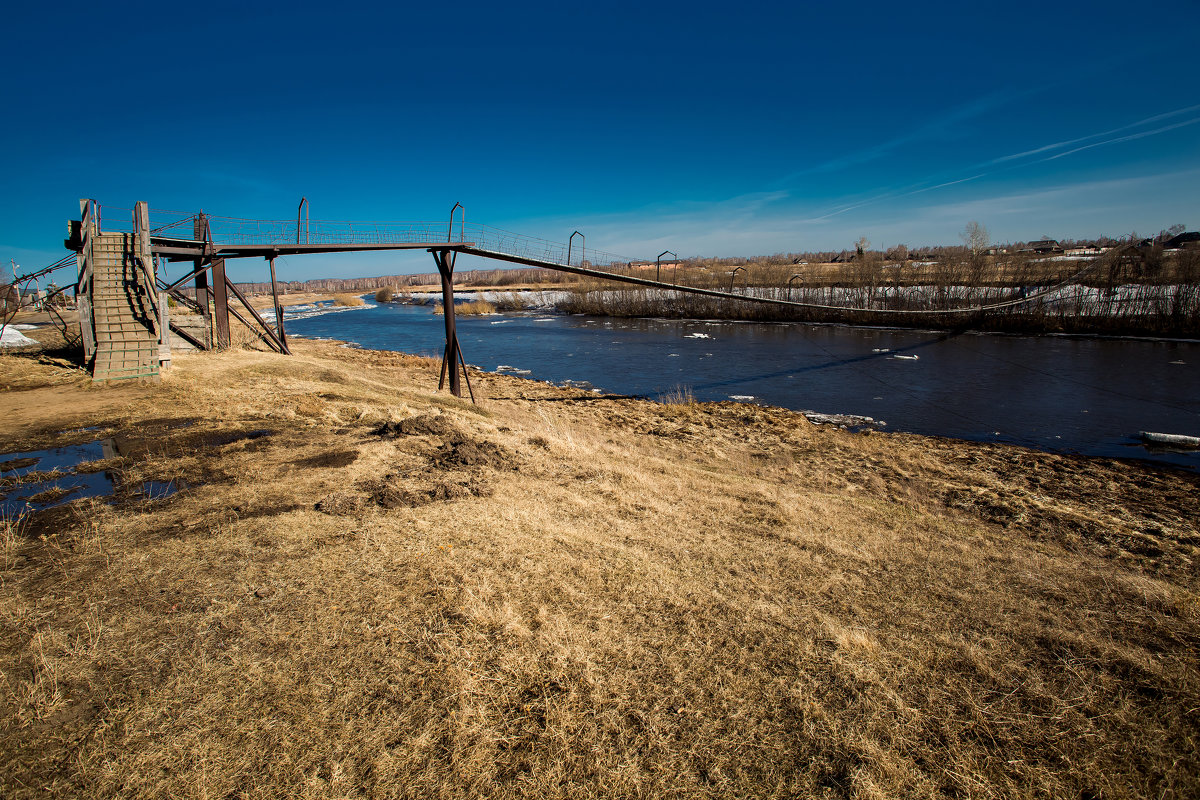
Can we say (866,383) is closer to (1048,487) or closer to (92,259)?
(1048,487)

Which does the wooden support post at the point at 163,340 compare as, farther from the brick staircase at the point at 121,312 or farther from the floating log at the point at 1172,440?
the floating log at the point at 1172,440

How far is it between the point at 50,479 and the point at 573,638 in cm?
760

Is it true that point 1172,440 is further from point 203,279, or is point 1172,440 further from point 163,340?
point 203,279

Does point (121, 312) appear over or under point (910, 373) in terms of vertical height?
over

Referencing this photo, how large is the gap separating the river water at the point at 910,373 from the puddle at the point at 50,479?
13.7 metres

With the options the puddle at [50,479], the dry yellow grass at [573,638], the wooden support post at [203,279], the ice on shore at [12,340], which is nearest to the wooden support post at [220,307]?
the wooden support post at [203,279]

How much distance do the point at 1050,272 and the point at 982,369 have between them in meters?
18.0

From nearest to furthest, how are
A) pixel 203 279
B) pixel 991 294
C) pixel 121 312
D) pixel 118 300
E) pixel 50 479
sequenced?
pixel 50 479, pixel 121 312, pixel 118 300, pixel 203 279, pixel 991 294

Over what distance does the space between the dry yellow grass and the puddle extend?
1.95ft

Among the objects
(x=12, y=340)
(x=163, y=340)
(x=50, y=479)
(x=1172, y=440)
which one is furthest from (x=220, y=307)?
(x=1172, y=440)

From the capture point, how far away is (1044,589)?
494 cm

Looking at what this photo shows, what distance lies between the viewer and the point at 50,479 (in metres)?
6.66

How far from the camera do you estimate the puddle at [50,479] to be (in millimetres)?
5949

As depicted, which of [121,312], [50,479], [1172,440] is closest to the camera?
[50,479]
